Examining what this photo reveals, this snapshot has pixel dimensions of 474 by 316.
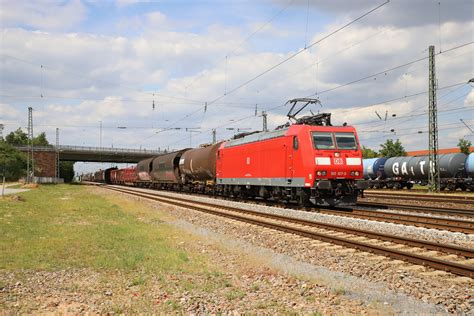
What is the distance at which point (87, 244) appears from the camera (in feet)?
39.3

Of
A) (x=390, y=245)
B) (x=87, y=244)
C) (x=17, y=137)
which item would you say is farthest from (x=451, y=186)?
(x=17, y=137)

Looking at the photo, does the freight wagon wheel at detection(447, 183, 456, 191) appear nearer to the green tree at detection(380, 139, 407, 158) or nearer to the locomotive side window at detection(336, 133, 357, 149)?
the locomotive side window at detection(336, 133, 357, 149)

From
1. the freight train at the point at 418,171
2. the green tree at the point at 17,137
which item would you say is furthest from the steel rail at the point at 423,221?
the green tree at the point at 17,137

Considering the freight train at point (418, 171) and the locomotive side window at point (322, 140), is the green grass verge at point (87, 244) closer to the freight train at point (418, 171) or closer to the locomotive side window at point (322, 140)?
the locomotive side window at point (322, 140)

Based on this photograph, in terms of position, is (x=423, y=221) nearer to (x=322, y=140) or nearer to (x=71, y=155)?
(x=322, y=140)

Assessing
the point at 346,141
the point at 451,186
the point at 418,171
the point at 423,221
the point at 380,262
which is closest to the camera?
the point at 380,262

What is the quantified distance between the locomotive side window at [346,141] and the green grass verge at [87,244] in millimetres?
8644

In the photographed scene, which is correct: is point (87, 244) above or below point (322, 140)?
below

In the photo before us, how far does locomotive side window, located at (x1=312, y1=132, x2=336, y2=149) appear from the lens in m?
19.8

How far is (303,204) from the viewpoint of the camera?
67.9ft

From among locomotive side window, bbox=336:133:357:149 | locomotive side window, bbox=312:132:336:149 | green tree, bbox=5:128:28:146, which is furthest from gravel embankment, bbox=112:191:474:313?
green tree, bbox=5:128:28:146

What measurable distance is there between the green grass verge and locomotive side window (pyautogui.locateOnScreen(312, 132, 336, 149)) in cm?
744

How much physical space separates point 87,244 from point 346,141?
12.8 meters

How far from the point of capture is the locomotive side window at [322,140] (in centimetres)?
1980
